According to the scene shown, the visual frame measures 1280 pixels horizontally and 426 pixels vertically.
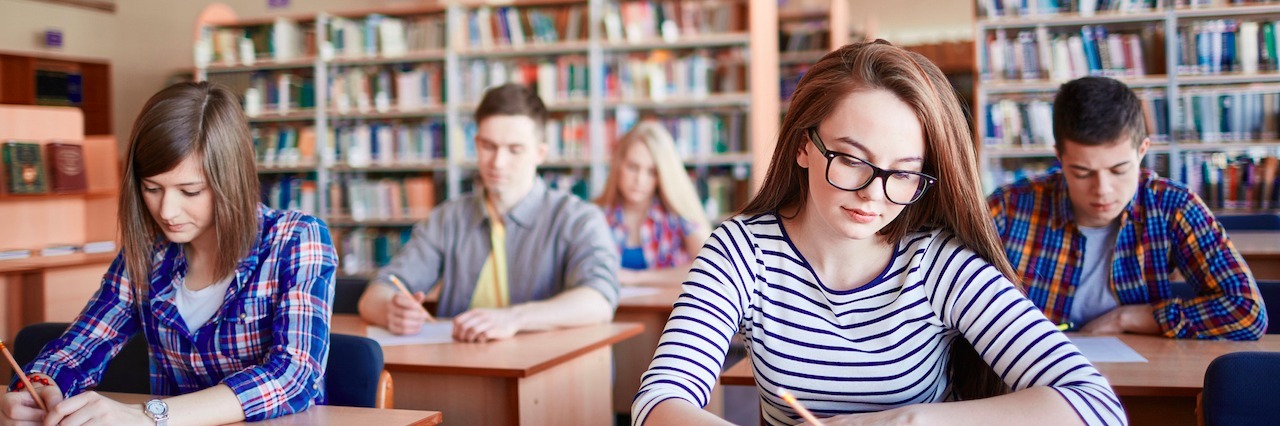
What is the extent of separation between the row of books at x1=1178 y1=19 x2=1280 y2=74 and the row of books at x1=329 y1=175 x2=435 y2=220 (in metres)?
4.50

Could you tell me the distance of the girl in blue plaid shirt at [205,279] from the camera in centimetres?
170

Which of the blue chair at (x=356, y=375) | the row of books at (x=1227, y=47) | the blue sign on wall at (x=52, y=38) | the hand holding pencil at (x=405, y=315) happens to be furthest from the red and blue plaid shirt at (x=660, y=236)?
the blue sign on wall at (x=52, y=38)

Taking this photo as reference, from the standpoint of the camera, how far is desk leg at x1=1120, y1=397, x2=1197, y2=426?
6.17 ft

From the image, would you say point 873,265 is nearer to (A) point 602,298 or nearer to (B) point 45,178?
(A) point 602,298

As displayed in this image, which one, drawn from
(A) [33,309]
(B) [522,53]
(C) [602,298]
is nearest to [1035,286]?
(C) [602,298]

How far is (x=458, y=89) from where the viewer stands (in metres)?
6.72

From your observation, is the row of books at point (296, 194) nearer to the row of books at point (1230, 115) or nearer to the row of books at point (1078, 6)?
the row of books at point (1078, 6)

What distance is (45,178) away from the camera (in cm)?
451

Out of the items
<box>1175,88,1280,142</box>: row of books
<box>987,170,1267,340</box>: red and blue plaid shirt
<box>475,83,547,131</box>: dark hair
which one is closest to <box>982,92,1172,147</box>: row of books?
<box>1175,88,1280,142</box>: row of books

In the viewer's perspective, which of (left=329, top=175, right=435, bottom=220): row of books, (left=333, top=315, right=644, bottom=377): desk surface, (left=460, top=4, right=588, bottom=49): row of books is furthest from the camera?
(left=329, top=175, right=435, bottom=220): row of books

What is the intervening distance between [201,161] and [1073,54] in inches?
185

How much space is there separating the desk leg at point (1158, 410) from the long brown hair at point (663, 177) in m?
2.39

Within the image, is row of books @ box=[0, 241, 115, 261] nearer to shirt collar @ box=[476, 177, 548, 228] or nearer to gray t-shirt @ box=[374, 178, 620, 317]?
gray t-shirt @ box=[374, 178, 620, 317]

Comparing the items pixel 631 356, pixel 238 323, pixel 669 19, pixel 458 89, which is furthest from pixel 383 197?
pixel 238 323
